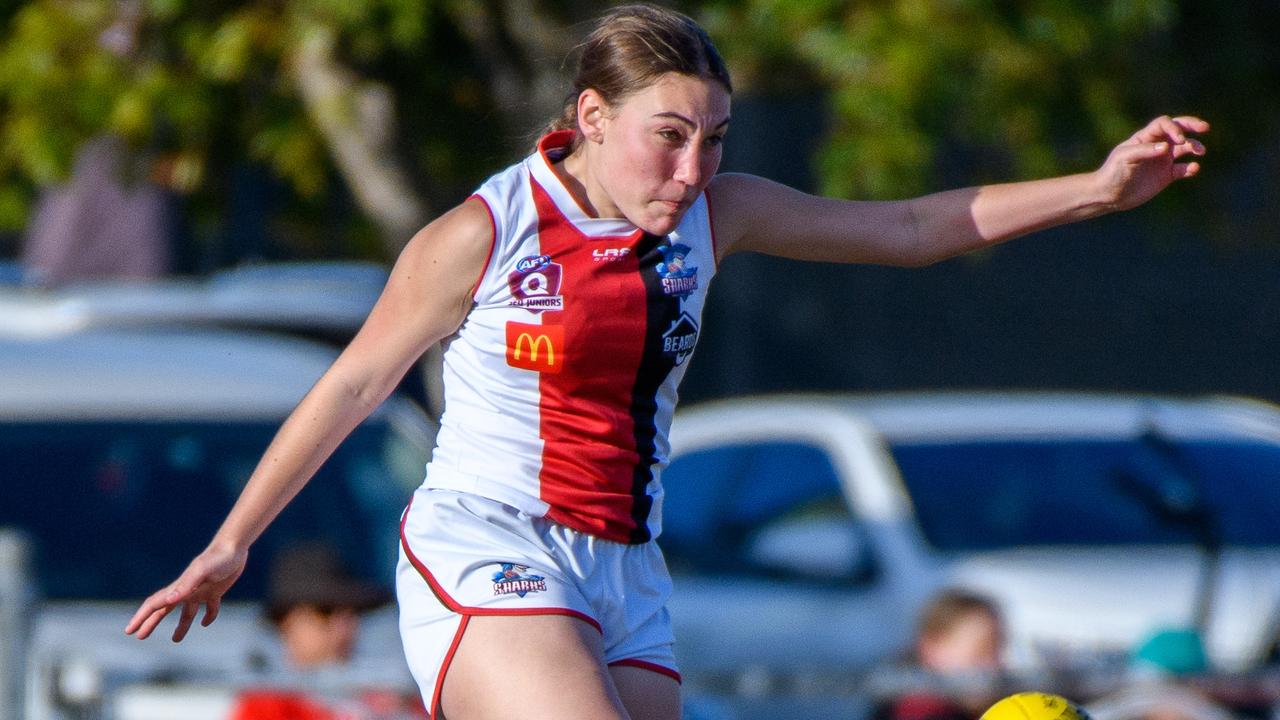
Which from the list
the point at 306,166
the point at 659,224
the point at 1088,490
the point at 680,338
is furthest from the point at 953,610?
the point at 306,166

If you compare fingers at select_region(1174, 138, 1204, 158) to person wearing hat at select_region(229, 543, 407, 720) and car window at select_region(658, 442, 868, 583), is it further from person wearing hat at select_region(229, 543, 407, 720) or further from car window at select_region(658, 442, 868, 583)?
car window at select_region(658, 442, 868, 583)

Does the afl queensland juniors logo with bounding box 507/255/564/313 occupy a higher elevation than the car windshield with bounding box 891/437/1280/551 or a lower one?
higher

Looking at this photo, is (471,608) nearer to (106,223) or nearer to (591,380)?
(591,380)

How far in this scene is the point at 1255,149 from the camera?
1124cm

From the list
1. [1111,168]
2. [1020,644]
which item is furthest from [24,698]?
[1020,644]

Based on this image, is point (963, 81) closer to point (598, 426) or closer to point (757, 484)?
point (757, 484)

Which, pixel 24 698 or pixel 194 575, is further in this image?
pixel 24 698

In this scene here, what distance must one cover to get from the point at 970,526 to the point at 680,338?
477 cm

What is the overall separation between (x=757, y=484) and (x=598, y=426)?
→ 5.03 metres

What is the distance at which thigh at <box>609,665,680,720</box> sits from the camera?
133 inches

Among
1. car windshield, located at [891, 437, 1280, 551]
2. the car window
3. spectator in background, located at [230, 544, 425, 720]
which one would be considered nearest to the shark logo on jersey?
spectator in background, located at [230, 544, 425, 720]

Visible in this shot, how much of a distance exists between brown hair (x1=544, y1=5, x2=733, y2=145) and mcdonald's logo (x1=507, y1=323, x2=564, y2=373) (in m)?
0.39

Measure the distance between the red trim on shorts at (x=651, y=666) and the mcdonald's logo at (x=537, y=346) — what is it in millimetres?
512

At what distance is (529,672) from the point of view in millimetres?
3135
